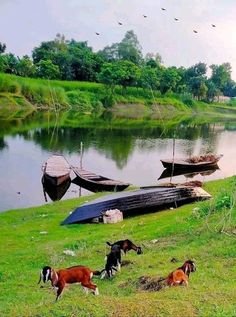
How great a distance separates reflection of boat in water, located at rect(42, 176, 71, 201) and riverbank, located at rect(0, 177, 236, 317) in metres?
8.46

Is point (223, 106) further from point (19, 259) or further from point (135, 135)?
point (19, 259)

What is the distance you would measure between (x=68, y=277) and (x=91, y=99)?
98557mm

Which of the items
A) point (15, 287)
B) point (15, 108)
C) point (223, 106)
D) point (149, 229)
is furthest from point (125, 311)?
point (223, 106)

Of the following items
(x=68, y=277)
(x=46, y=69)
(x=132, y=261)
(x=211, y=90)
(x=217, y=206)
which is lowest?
(x=132, y=261)

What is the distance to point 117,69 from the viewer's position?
105 metres

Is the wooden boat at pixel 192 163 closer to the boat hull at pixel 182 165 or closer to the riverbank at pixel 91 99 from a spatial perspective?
the boat hull at pixel 182 165

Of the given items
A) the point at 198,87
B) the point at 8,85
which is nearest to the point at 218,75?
the point at 198,87

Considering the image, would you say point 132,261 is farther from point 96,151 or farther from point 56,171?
point 96,151

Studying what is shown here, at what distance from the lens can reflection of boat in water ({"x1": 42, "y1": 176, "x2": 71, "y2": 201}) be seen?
92.6 feet

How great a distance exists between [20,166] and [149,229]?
73.7 feet

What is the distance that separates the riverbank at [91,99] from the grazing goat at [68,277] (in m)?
78.8

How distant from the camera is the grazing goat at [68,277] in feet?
26.4

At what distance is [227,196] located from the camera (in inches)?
594

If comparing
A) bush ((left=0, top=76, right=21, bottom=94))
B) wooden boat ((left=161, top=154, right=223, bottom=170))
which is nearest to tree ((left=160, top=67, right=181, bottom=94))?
bush ((left=0, top=76, right=21, bottom=94))
